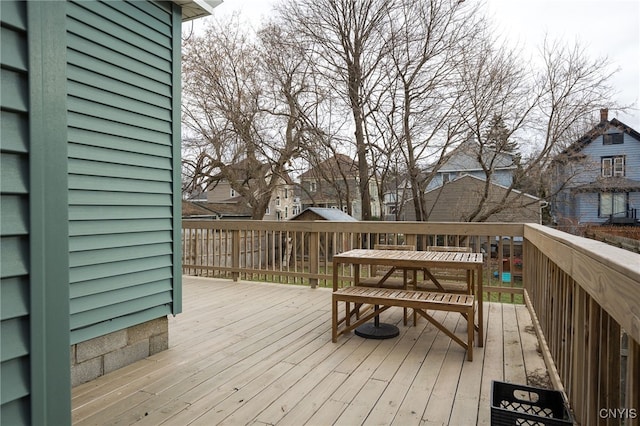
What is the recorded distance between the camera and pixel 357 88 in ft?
33.7

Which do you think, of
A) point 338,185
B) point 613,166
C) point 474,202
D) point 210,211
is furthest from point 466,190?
point 210,211

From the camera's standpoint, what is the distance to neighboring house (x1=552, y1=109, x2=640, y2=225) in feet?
35.3

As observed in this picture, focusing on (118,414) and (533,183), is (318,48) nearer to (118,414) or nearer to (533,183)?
(533,183)

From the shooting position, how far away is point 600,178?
11195mm

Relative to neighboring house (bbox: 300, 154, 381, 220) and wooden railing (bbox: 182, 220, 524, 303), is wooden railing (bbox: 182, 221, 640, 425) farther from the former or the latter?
neighboring house (bbox: 300, 154, 381, 220)

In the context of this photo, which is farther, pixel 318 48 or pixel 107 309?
pixel 318 48

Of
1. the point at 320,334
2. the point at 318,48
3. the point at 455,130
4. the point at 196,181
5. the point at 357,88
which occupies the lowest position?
the point at 320,334

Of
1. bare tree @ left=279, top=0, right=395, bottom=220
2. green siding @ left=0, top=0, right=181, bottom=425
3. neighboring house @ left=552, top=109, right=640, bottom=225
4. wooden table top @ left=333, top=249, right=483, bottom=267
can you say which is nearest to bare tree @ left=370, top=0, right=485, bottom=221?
bare tree @ left=279, top=0, right=395, bottom=220

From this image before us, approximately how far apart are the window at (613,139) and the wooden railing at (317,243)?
328 inches

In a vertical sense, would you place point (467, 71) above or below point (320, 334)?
above

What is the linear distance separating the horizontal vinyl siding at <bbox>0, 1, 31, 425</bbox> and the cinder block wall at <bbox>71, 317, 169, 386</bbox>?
1661mm

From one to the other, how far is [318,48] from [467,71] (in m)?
3.77

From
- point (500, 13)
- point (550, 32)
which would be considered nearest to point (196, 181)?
point (500, 13)

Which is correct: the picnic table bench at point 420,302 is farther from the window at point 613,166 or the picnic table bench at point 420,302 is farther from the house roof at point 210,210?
the house roof at point 210,210
